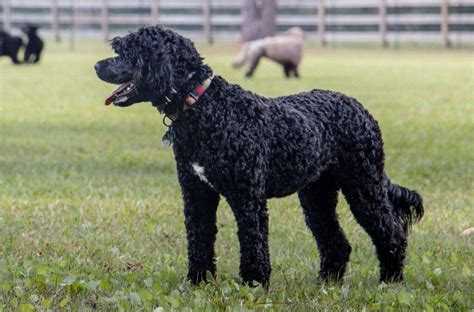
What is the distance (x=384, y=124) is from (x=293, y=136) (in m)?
9.75

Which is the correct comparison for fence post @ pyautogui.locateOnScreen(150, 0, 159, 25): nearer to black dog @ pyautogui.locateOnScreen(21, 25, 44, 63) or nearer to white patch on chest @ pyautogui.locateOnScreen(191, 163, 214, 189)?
black dog @ pyautogui.locateOnScreen(21, 25, 44, 63)

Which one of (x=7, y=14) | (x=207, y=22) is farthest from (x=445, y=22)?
(x=7, y=14)

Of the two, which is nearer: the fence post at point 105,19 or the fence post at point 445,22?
the fence post at point 445,22

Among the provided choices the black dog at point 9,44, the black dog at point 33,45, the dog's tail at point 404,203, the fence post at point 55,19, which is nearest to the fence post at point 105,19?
the fence post at point 55,19

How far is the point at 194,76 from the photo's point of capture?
5.50 metres

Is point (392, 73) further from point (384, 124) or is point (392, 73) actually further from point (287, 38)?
point (384, 124)

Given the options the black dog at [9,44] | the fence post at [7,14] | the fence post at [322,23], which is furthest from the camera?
the fence post at [7,14]

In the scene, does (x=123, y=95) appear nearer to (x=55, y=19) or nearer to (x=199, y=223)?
(x=199, y=223)

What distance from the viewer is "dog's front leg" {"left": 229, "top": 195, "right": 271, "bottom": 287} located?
18.1ft

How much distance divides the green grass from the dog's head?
102cm

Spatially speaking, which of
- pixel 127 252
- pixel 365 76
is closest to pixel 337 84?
pixel 365 76

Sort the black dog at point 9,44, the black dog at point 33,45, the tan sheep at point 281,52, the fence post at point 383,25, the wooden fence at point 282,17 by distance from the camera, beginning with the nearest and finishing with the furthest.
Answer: the tan sheep at point 281,52, the black dog at point 9,44, the black dog at point 33,45, the fence post at point 383,25, the wooden fence at point 282,17

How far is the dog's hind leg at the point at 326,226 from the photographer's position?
6.27m

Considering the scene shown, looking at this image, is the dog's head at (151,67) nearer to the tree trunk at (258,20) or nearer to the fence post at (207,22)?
the tree trunk at (258,20)
